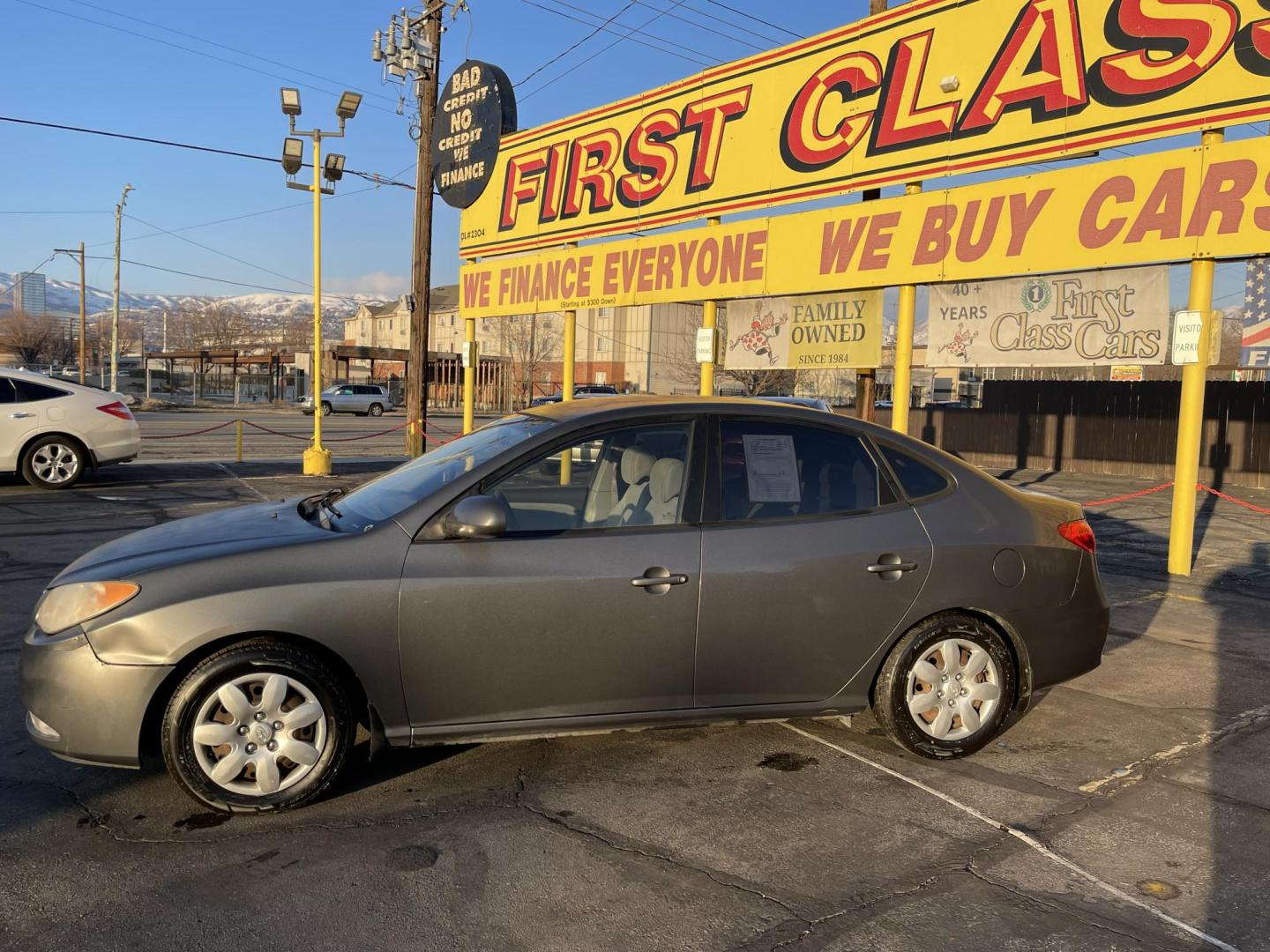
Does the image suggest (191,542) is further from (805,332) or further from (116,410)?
(116,410)

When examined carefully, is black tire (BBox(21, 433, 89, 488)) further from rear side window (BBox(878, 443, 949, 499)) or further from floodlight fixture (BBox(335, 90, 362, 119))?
rear side window (BBox(878, 443, 949, 499))

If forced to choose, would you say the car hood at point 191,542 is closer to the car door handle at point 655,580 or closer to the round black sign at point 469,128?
the car door handle at point 655,580

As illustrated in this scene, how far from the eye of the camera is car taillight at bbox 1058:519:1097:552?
4.84 meters

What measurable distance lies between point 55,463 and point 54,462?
17 mm

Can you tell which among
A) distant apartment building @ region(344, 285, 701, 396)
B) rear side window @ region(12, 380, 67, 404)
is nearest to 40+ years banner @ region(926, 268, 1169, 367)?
rear side window @ region(12, 380, 67, 404)

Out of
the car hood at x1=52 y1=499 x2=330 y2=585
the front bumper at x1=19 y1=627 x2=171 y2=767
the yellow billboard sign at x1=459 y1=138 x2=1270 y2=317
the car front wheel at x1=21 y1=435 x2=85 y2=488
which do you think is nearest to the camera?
the front bumper at x1=19 y1=627 x2=171 y2=767

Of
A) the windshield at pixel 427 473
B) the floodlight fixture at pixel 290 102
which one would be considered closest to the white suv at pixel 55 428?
the floodlight fixture at pixel 290 102

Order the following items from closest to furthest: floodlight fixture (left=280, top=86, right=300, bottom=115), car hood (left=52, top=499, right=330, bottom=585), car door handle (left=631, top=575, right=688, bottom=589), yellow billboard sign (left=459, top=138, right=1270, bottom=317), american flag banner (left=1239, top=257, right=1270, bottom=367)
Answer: car hood (left=52, top=499, right=330, bottom=585) < car door handle (left=631, top=575, right=688, bottom=589) < yellow billboard sign (left=459, top=138, right=1270, bottom=317) < floodlight fixture (left=280, top=86, right=300, bottom=115) < american flag banner (left=1239, top=257, right=1270, bottom=367)

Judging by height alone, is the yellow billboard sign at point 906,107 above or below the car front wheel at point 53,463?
above

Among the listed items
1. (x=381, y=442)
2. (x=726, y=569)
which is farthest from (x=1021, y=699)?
(x=381, y=442)

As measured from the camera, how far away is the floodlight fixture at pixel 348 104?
55.1ft

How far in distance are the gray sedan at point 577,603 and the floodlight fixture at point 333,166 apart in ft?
46.7

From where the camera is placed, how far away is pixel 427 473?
14.5ft

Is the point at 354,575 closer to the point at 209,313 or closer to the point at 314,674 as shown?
the point at 314,674
